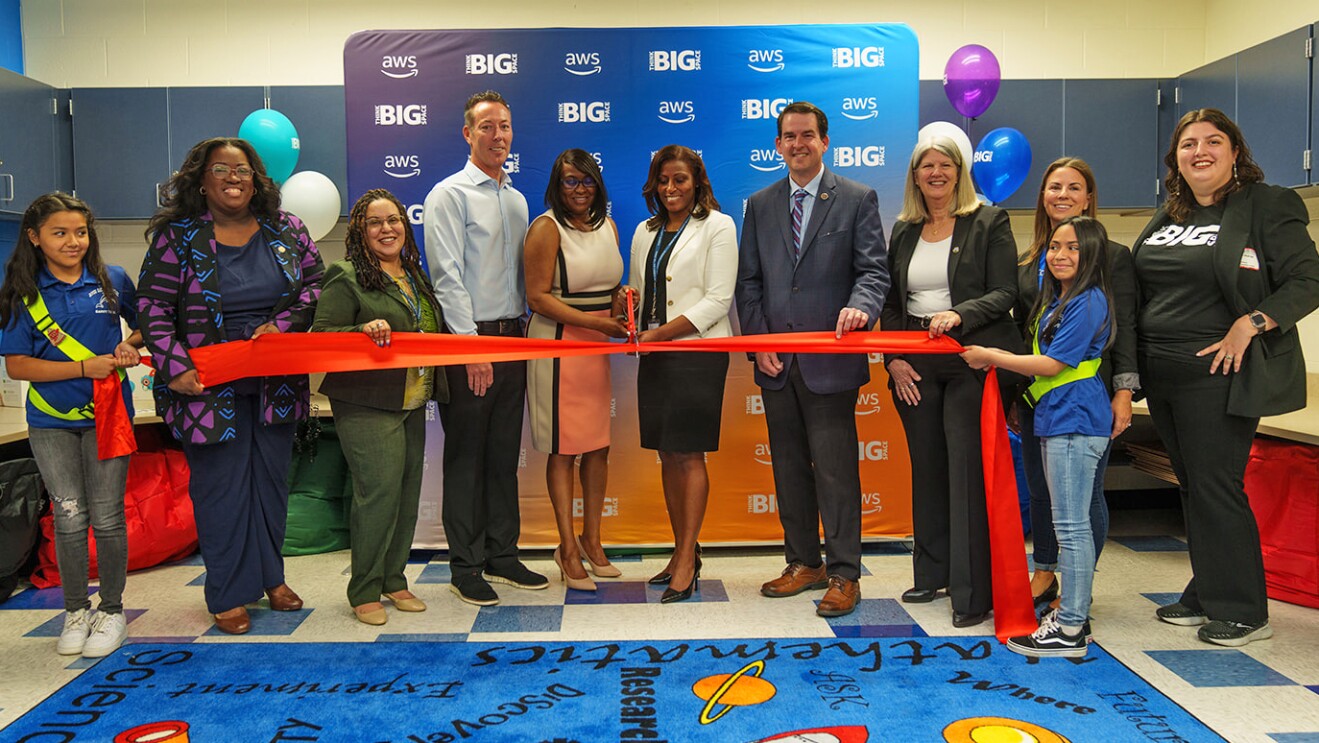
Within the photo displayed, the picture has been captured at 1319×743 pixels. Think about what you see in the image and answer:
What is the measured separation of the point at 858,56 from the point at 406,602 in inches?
123

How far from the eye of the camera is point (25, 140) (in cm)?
500

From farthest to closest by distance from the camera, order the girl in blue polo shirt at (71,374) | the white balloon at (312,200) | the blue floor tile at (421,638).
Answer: the white balloon at (312,200)
the blue floor tile at (421,638)
the girl in blue polo shirt at (71,374)

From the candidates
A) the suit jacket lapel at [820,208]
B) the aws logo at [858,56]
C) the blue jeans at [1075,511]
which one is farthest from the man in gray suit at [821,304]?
the aws logo at [858,56]

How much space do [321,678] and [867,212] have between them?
2.43 m

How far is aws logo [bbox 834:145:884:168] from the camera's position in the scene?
184 inches

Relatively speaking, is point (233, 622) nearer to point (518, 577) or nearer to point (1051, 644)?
point (518, 577)

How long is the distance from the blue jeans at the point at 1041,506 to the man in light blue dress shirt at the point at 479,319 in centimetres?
191

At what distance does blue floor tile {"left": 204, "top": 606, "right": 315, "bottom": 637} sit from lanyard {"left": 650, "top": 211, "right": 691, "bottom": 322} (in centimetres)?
173

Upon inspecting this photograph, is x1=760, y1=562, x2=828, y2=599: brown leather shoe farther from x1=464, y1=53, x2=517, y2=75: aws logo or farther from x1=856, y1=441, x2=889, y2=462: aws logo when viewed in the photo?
x1=464, y1=53, x2=517, y2=75: aws logo

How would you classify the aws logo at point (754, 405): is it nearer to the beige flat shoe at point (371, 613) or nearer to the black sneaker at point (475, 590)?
the black sneaker at point (475, 590)

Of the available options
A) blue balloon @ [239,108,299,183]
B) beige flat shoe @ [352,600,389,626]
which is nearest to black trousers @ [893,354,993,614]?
beige flat shoe @ [352,600,389,626]

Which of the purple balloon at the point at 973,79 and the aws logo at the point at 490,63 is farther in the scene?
the purple balloon at the point at 973,79

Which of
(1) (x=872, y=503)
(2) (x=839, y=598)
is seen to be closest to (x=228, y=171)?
(2) (x=839, y=598)

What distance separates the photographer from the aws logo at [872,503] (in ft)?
15.8
